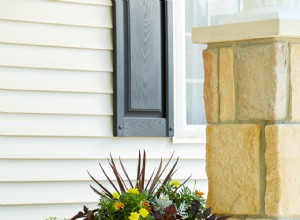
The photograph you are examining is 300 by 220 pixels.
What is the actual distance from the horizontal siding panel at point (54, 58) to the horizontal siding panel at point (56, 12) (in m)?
0.17

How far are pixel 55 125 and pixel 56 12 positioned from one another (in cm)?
68

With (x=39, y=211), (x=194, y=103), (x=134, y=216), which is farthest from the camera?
(x=194, y=103)

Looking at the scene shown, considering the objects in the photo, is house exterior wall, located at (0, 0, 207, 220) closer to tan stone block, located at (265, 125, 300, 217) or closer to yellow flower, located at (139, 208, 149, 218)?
yellow flower, located at (139, 208, 149, 218)

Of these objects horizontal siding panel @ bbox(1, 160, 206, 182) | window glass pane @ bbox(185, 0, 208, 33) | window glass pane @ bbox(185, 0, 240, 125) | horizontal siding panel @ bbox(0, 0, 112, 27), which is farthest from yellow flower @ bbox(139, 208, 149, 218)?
window glass pane @ bbox(185, 0, 208, 33)

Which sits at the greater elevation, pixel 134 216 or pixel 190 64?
pixel 190 64

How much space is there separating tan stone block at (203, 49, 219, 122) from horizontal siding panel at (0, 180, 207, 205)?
7.44ft

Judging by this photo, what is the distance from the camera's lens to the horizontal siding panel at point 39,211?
17.3ft

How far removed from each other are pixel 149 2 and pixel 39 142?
1205 mm

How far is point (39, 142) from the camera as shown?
17.7 feet

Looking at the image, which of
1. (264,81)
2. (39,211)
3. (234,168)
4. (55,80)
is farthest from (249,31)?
(39,211)

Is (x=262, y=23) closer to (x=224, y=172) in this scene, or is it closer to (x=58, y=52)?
(x=224, y=172)

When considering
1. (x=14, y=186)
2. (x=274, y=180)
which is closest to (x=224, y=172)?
(x=274, y=180)

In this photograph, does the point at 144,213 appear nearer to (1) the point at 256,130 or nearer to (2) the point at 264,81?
(1) the point at 256,130

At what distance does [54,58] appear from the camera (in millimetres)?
5461
